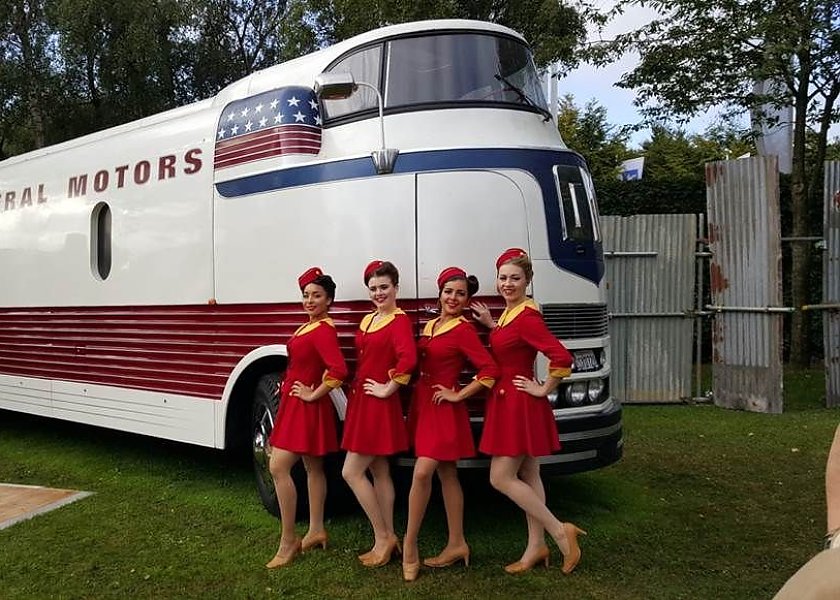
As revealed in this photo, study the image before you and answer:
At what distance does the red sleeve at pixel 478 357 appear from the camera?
4.16 m

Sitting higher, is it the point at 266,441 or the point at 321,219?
the point at 321,219

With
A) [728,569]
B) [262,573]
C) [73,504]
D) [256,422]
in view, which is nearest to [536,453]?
[728,569]

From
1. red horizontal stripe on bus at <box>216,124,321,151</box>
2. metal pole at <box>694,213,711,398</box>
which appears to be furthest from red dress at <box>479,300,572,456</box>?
metal pole at <box>694,213,711,398</box>

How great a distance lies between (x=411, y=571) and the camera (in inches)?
166

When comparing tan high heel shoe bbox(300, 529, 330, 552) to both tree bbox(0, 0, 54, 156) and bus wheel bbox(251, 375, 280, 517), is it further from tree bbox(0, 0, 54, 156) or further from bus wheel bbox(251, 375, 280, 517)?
tree bbox(0, 0, 54, 156)

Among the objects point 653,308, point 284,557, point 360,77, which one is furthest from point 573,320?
point 653,308

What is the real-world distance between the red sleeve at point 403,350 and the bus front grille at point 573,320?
0.92 meters

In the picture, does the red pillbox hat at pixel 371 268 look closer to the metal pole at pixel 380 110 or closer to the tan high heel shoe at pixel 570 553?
the metal pole at pixel 380 110

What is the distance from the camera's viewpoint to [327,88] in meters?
4.88

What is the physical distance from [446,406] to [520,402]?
1.31 ft

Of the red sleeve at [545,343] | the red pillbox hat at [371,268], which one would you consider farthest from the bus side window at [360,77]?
the red sleeve at [545,343]

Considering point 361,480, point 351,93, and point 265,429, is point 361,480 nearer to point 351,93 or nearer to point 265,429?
point 265,429

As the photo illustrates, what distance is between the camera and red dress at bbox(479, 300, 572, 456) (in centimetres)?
407

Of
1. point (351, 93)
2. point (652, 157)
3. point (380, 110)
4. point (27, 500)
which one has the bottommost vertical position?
point (27, 500)
